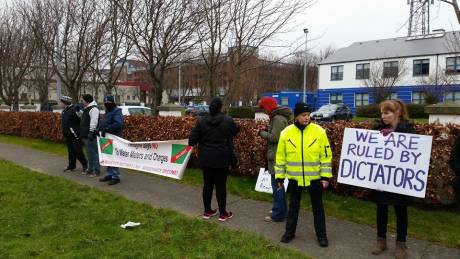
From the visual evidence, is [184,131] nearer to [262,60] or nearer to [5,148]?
[262,60]

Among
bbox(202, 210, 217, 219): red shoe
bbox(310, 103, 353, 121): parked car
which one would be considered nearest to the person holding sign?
bbox(202, 210, 217, 219): red shoe

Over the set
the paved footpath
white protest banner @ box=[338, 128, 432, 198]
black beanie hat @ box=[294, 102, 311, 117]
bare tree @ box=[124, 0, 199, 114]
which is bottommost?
the paved footpath

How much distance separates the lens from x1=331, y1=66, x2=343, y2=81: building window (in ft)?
173

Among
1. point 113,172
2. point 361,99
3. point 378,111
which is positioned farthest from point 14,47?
point 361,99

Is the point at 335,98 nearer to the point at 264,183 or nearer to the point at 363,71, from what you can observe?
the point at 363,71

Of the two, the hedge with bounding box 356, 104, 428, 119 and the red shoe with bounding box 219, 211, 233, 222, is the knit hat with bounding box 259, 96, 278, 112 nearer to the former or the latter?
the red shoe with bounding box 219, 211, 233, 222

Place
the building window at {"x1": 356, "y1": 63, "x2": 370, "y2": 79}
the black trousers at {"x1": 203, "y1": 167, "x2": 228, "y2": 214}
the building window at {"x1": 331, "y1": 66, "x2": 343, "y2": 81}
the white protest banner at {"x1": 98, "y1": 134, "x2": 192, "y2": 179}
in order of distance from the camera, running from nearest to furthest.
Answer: the black trousers at {"x1": 203, "y1": 167, "x2": 228, "y2": 214} < the white protest banner at {"x1": 98, "y1": 134, "x2": 192, "y2": 179} < the building window at {"x1": 356, "y1": 63, "x2": 370, "y2": 79} < the building window at {"x1": 331, "y1": 66, "x2": 343, "y2": 81}

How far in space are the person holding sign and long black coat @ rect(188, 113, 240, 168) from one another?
0.94 meters

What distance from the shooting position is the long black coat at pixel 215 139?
18.7ft

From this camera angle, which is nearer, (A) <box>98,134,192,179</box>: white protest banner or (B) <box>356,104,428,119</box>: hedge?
(A) <box>98,134,192,179</box>: white protest banner

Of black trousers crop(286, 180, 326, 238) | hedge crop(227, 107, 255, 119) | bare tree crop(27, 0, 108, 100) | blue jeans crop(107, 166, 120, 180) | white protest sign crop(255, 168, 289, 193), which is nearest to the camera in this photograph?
black trousers crop(286, 180, 326, 238)

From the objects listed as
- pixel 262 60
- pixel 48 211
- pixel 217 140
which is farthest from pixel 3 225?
pixel 262 60

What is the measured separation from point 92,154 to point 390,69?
4303 centimetres

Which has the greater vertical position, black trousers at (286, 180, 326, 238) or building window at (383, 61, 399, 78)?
building window at (383, 61, 399, 78)
